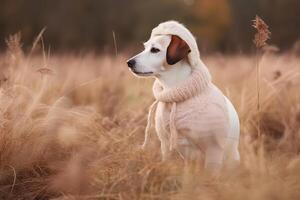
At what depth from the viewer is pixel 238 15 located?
2083cm

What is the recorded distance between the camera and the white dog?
10.2 feet

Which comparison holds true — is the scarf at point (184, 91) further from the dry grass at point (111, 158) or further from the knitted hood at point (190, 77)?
the dry grass at point (111, 158)

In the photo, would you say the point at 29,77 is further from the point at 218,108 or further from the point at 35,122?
the point at 218,108

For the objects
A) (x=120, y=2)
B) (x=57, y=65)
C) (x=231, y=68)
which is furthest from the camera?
(x=120, y=2)

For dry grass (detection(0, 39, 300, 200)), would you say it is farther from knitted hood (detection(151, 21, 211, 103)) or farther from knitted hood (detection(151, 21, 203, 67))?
knitted hood (detection(151, 21, 203, 67))

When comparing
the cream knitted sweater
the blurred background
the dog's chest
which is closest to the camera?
the cream knitted sweater

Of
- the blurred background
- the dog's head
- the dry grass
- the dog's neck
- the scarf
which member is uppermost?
the blurred background

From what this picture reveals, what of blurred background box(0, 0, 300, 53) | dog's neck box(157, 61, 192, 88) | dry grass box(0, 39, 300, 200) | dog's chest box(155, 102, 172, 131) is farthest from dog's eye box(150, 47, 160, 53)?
blurred background box(0, 0, 300, 53)

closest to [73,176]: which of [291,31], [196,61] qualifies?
[196,61]

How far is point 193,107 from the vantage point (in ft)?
10.3

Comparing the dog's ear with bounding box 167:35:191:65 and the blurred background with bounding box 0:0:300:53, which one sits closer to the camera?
the dog's ear with bounding box 167:35:191:65

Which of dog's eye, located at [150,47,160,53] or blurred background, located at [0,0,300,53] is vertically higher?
blurred background, located at [0,0,300,53]

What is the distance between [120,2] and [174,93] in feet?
67.9

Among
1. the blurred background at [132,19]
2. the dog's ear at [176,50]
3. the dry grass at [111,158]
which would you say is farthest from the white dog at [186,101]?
the blurred background at [132,19]
